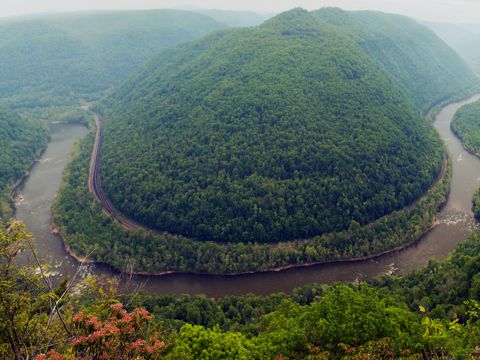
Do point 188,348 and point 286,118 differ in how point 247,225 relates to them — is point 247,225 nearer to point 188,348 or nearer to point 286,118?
point 286,118

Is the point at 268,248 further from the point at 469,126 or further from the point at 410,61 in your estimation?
the point at 410,61

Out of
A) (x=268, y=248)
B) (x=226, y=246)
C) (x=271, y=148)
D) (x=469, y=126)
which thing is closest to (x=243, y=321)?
(x=268, y=248)

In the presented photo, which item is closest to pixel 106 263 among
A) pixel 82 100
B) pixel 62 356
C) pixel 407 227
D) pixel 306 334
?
pixel 306 334

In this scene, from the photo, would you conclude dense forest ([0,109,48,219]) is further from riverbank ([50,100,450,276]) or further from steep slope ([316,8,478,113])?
steep slope ([316,8,478,113])

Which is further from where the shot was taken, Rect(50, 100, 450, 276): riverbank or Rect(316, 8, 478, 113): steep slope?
Rect(316, 8, 478, 113): steep slope

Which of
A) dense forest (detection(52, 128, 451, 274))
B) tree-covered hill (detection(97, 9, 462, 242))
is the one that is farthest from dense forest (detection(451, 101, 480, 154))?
dense forest (detection(52, 128, 451, 274))

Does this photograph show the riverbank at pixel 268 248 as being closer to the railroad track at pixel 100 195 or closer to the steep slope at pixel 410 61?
the railroad track at pixel 100 195

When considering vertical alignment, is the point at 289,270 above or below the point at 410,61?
below
